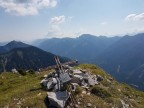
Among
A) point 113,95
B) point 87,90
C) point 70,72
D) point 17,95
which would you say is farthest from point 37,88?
point 113,95

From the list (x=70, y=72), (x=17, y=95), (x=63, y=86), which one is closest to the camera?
(x=63, y=86)

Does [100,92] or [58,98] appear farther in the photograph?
[100,92]

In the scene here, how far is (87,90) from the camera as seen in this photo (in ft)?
106

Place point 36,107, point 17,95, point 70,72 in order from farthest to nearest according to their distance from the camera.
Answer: point 70,72, point 17,95, point 36,107

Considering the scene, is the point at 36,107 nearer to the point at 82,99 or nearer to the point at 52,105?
the point at 52,105

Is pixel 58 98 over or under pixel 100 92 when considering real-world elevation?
over

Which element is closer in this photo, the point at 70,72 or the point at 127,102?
the point at 127,102

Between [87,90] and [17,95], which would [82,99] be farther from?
[17,95]

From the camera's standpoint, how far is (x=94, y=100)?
1161 inches

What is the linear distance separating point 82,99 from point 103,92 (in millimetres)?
3612

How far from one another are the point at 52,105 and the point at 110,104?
684cm

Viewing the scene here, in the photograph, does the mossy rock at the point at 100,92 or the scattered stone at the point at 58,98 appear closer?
the scattered stone at the point at 58,98

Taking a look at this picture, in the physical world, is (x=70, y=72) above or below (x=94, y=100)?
above

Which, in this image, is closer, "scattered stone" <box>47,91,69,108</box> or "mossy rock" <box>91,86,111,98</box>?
"scattered stone" <box>47,91,69,108</box>
